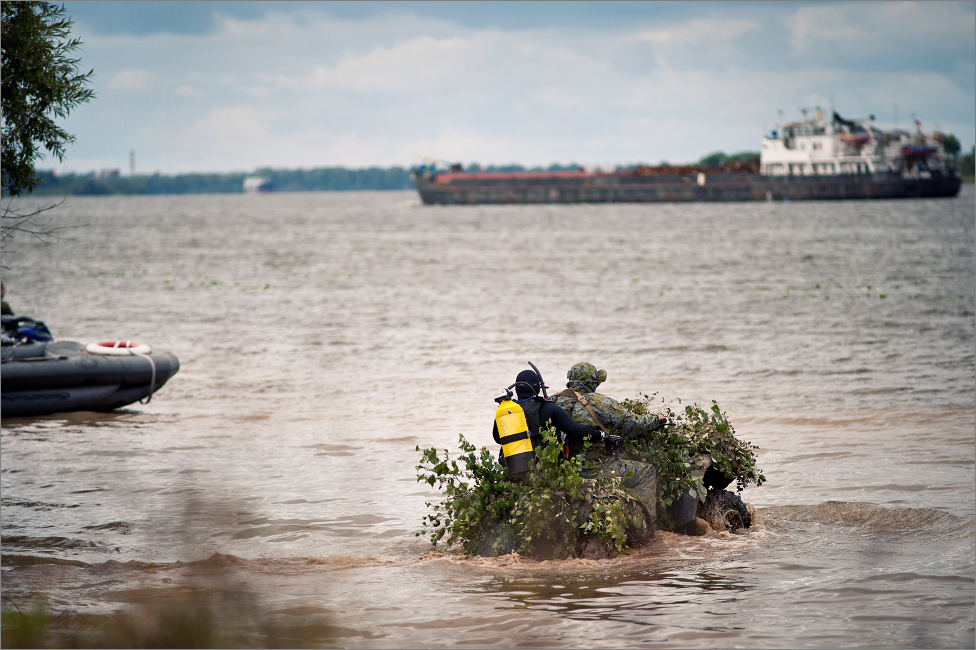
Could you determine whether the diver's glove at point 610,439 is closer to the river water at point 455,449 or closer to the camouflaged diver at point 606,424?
the camouflaged diver at point 606,424

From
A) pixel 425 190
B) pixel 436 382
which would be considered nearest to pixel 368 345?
A: pixel 436 382

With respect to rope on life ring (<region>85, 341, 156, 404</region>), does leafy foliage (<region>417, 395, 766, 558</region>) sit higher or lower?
lower

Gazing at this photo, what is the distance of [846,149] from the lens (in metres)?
114

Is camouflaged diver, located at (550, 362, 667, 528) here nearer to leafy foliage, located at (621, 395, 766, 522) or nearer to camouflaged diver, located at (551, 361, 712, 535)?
camouflaged diver, located at (551, 361, 712, 535)

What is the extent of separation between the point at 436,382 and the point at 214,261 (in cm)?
4415

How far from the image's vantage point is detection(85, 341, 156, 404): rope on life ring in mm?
17438

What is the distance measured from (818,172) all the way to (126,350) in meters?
113

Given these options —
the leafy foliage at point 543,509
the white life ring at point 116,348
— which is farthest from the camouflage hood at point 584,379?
the white life ring at point 116,348

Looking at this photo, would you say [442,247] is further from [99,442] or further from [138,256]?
[99,442]

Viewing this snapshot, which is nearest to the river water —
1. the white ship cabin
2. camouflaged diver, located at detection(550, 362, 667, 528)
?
camouflaged diver, located at detection(550, 362, 667, 528)

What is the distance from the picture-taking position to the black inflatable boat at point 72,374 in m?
16.5

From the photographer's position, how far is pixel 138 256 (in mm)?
67062

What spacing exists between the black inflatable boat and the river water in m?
0.43

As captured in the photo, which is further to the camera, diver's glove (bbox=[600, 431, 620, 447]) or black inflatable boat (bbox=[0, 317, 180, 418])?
black inflatable boat (bbox=[0, 317, 180, 418])
